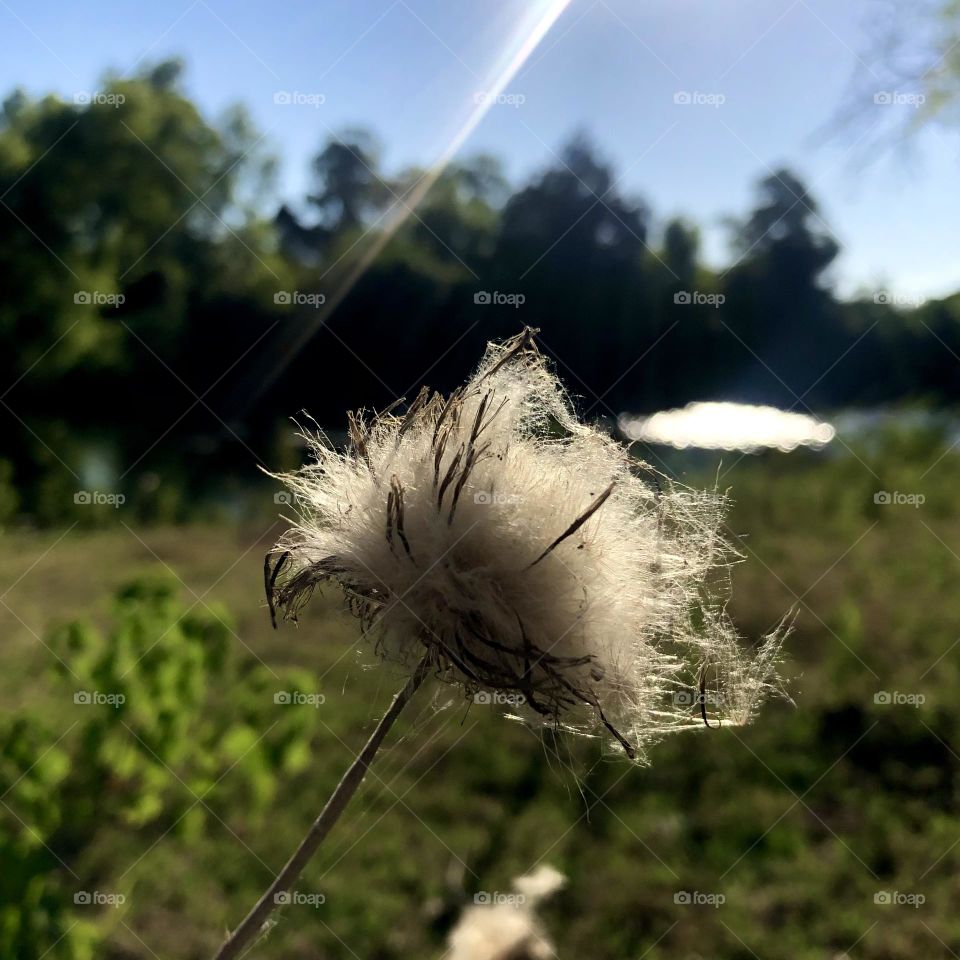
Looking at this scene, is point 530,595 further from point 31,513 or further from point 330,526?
point 31,513

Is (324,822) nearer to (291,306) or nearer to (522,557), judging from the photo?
(522,557)

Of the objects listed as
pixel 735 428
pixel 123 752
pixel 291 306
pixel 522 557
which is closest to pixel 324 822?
pixel 522 557

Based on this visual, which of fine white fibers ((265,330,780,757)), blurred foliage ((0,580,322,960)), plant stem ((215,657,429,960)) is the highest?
fine white fibers ((265,330,780,757))

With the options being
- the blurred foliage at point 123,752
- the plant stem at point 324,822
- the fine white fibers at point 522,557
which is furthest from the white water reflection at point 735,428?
the plant stem at point 324,822

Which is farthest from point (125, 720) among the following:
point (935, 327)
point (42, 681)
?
point (935, 327)

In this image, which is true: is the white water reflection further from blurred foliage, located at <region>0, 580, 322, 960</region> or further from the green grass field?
blurred foliage, located at <region>0, 580, 322, 960</region>

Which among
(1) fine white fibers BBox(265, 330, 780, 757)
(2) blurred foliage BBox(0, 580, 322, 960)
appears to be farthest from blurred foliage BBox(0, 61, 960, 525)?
(1) fine white fibers BBox(265, 330, 780, 757)
